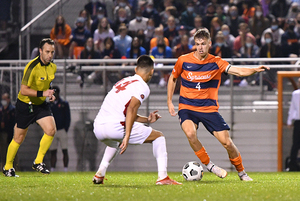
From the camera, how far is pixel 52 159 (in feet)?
37.2

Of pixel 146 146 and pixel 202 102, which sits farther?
pixel 146 146

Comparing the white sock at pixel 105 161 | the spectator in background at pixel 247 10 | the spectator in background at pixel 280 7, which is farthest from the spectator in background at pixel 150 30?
the white sock at pixel 105 161

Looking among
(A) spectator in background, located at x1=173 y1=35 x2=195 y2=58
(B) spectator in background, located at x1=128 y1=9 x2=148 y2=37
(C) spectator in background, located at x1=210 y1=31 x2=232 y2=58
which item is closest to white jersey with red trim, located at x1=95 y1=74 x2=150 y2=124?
(C) spectator in background, located at x1=210 y1=31 x2=232 y2=58

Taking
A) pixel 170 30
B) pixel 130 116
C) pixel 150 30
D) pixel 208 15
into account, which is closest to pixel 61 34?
pixel 150 30

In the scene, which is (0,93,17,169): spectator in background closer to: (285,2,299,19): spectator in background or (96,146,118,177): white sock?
(96,146,118,177): white sock

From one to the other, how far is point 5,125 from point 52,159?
140cm

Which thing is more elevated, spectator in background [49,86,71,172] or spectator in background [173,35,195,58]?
spectator in background [173,35,195,58]

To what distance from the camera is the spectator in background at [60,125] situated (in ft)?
37.0

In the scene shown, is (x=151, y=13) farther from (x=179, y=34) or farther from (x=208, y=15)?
(x=208, y=15)

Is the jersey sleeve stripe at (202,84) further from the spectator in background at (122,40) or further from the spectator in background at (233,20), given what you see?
the spectator in background at (233,20)

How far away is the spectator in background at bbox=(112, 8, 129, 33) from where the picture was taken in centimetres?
1495

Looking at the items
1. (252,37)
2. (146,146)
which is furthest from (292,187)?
(252,37)

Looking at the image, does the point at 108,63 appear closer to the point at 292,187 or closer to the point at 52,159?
the point at 52,159

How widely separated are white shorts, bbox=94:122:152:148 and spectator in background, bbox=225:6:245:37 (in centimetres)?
940
